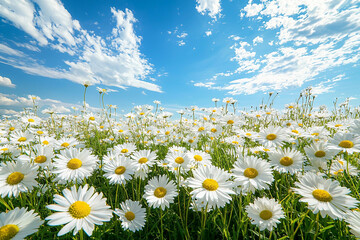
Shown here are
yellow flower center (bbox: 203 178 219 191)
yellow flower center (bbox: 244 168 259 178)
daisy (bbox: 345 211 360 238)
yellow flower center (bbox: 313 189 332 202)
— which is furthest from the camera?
yellow flower center (bbox: 244 168 259 178)

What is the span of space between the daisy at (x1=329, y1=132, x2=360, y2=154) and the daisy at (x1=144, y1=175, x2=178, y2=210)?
1840 mm

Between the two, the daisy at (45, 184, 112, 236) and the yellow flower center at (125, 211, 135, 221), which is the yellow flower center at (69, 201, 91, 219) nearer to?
the daisy at (45, 184, 112, 236)

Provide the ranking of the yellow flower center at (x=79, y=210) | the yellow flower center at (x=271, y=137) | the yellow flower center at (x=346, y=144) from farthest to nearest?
1. the yellow flower center at (x=271, y=137)
2. the yellow flower center at (x=346, y=144)
3. the yellow flower center at (x=79, y=210)

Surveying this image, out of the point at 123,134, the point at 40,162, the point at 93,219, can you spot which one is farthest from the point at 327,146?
the point at 123,134

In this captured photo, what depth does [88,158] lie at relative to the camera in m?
1.76

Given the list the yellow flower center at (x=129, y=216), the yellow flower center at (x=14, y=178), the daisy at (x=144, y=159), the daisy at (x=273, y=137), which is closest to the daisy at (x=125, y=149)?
the daisy at (x=144, y=159)

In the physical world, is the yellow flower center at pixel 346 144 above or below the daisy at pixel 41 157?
above

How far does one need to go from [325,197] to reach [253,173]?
0.54 metres

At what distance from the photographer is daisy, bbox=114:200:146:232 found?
157 cm

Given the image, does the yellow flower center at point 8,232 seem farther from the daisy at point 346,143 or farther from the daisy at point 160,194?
the daisy at point 346,143

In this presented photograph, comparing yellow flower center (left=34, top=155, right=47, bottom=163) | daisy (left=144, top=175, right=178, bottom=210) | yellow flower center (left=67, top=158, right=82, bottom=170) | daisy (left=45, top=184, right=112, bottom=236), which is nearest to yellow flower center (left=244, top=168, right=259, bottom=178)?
daisy (left=144, top=175, right=178, bottom=210)

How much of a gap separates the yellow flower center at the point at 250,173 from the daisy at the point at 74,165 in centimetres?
159

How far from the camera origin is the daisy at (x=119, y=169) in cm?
184

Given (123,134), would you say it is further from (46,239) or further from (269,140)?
(269,140)
